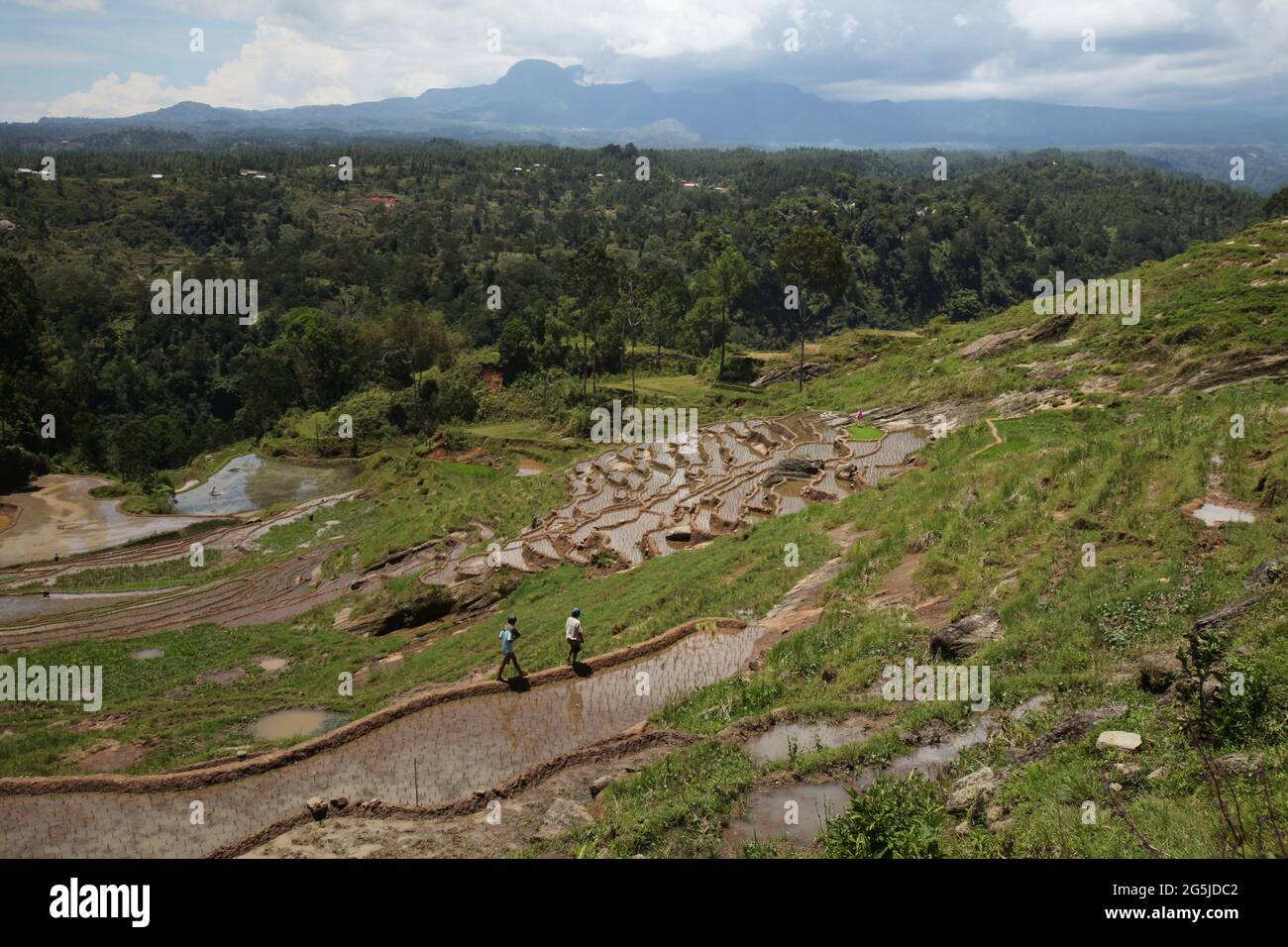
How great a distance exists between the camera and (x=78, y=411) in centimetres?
6316

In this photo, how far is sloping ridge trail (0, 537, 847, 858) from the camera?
11734 mm

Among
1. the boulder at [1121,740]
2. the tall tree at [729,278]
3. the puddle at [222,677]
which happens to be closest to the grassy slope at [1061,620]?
Answer: the boulder at [1121,740]

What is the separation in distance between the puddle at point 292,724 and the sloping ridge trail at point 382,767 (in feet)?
7.86

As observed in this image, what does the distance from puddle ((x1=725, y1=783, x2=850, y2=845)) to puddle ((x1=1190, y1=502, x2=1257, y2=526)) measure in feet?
27.2

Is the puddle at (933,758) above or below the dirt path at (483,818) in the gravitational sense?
above

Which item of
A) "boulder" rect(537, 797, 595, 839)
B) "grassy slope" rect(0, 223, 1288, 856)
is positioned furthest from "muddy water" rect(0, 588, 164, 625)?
"boulder" rect(537, 797, 595, 839)

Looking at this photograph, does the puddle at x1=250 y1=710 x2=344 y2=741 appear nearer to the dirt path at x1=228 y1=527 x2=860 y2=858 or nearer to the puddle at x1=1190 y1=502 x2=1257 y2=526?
the dirt path at x1=228 y1=527 x2=860 y2=858

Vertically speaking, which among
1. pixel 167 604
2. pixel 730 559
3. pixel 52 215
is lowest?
pixel 167 604

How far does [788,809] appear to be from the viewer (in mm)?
9953

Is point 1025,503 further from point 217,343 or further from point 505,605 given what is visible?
point 217,343

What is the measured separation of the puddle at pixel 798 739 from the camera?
11.6 meters

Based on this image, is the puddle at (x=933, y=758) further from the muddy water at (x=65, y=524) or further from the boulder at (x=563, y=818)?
the muddy water at (x=65, y=524)

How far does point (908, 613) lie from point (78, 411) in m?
68.9

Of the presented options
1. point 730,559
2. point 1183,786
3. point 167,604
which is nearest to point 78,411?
point 167,604
